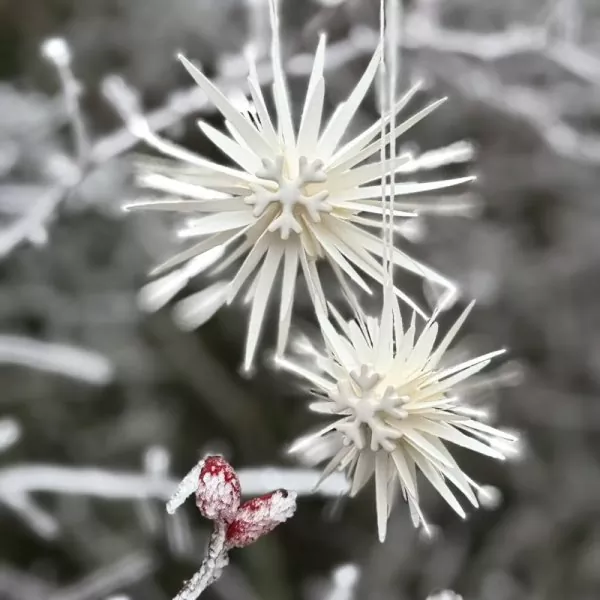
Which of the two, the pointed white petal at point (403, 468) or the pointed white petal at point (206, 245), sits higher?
the pointed white petal at point (206, 245)

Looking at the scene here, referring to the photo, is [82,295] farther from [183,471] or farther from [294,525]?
[294,525]

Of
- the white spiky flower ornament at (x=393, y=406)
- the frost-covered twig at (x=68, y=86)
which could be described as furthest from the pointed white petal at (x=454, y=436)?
the frost-covered twig at (x=68, y=86)

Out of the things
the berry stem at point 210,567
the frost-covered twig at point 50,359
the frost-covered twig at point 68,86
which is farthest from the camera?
the frost-covered twig at point 50,359

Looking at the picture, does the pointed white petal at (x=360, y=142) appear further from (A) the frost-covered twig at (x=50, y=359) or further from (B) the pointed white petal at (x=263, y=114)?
(A) the frost-covered twig at (x=50, y=359)

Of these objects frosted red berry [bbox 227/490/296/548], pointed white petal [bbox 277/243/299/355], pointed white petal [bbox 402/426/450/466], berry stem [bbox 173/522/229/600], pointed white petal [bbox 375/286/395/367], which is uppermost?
pointed white petal [bbox 277/243/299/355]

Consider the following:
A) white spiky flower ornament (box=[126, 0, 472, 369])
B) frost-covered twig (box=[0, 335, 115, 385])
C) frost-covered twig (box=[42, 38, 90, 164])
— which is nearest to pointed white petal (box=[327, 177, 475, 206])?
white spiky flower ornament (box=[126, 0, 472, 369])

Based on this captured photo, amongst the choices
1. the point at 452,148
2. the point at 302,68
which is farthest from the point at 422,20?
the point at 452,148

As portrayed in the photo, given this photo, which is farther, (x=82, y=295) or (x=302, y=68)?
(x=82, y=295)

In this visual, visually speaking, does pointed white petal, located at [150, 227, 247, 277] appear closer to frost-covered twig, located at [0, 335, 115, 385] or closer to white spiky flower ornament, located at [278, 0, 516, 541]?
white spiky flower ornament, located at [278, 0, 516, 541]
